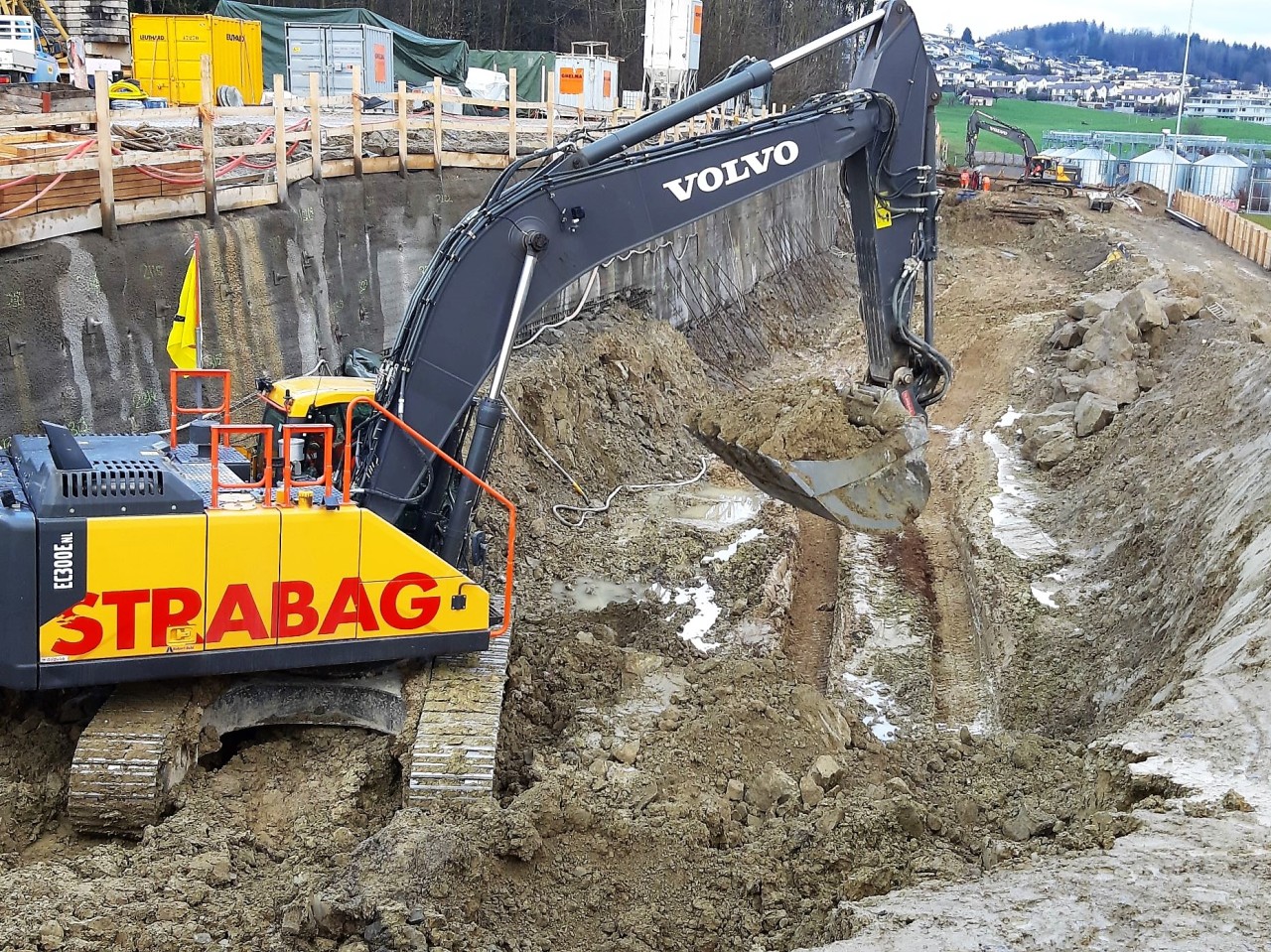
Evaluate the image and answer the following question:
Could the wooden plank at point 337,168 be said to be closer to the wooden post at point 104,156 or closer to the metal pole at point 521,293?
the wooden post at point 104,156

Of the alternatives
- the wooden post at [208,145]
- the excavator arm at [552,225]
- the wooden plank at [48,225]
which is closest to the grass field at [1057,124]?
the wooden post at [208,145]

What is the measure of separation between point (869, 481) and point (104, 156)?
7.29 meters

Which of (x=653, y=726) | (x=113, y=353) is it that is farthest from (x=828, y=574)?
(x=113, y=353)

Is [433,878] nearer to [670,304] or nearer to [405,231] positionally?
[405,231]

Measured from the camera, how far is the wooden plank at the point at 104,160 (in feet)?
36.4

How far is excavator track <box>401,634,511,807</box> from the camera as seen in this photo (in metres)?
7.23

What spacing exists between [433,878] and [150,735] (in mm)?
2111

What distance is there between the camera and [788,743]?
26.9ft

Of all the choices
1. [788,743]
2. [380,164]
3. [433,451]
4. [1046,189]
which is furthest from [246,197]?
[1046,189]

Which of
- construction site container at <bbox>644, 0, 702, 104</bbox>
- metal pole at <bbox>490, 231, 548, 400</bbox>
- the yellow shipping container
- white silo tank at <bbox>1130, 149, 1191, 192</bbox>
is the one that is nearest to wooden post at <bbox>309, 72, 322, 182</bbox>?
metal pole at <bbox>490, 231, 548, 400</bbox>

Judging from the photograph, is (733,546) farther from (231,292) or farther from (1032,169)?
(1032,169)

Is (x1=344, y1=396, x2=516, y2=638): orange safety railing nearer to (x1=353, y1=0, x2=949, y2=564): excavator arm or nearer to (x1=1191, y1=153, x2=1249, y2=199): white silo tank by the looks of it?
(x1=353, y1=0, x2=949, y2=564): excavator arm

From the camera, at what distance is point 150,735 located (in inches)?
288

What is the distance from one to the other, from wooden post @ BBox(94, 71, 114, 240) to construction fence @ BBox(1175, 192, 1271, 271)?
31.6m
